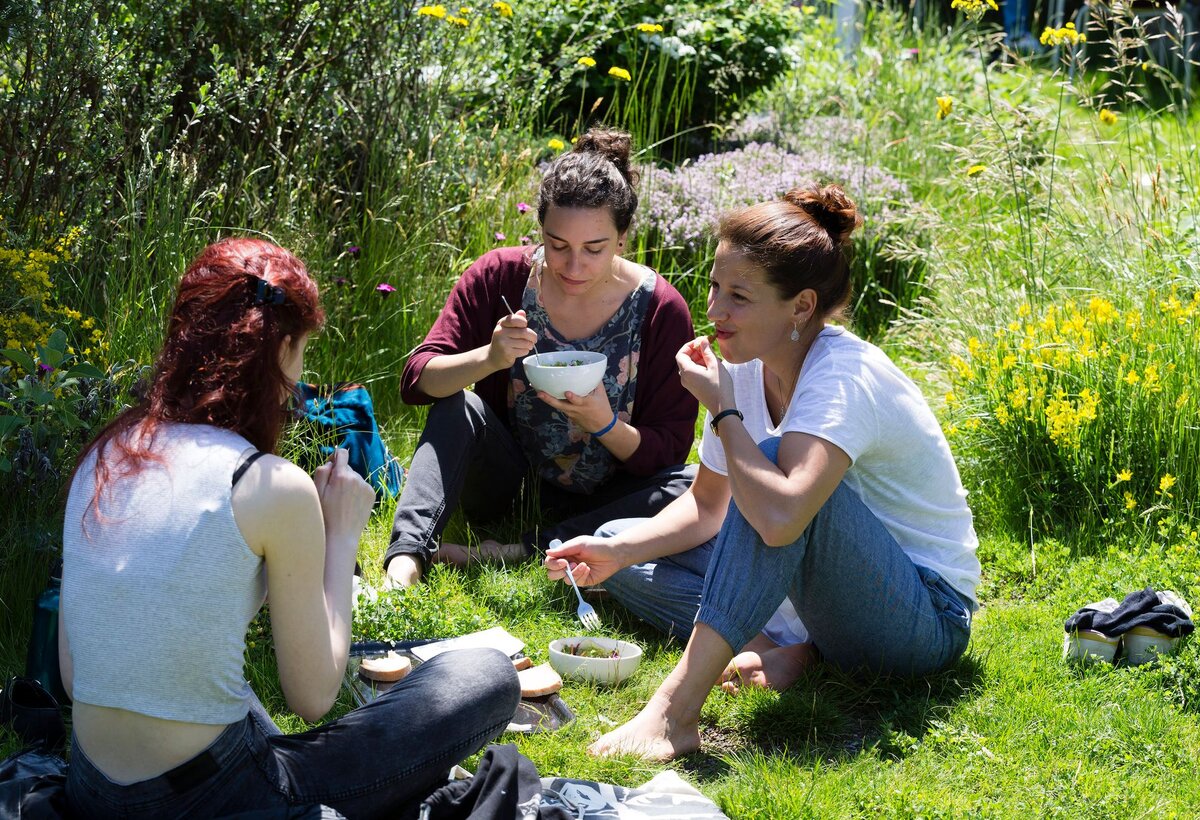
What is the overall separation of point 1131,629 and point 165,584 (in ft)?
7.77

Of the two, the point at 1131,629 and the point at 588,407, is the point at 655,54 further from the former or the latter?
the point at 1131,629

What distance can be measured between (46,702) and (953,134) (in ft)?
19.2

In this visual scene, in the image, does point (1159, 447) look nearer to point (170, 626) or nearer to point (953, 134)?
point (170, 626)

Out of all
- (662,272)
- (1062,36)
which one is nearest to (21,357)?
(662,272)

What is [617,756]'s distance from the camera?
2760 millimetres

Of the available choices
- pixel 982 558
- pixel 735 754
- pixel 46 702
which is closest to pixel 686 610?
pixel 735 754

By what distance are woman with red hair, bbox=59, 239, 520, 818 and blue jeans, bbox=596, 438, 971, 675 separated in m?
0.98

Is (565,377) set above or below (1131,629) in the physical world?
above

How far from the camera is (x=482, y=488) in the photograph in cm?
398

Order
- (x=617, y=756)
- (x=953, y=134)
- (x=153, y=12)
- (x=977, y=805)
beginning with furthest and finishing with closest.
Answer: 1. (x=953, y=134)
2. (x=153, y=12)
3. (x=617, y=756)
4. (x=977, y=805)

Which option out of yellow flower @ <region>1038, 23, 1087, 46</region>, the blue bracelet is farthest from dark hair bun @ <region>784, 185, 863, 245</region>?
yellow flower @ <region>1038, 23, 1087, 46</region>

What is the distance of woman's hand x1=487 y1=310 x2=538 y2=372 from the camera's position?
344cm

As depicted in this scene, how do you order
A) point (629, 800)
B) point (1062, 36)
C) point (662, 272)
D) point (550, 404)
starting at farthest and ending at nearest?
point (662, 272), point (1062, 36), point (550, 404), point (629, 800)

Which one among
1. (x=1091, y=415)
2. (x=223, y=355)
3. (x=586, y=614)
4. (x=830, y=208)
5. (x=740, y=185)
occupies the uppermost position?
(x=830, y=208)
